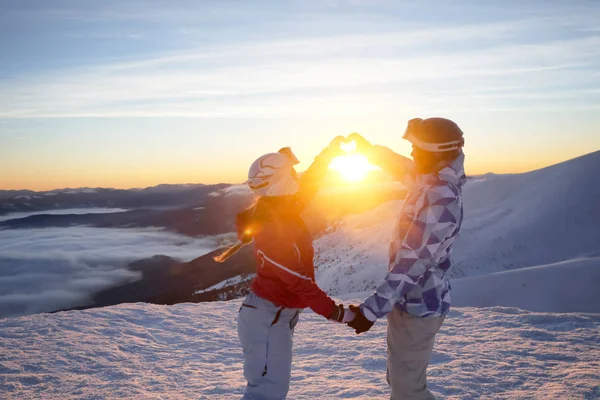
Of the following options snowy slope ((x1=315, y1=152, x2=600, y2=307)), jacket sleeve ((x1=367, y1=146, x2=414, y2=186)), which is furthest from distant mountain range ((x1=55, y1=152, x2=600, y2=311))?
jacket sleeve ((x1=367, y1=146, x2=414, y2=186))

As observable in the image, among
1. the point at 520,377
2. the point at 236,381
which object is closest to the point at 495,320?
the point at 520,377

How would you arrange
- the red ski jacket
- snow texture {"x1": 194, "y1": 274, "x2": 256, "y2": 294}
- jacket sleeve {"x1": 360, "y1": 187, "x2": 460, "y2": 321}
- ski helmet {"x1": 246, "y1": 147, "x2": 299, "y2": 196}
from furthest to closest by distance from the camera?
snow texture {"x1": 194, "y1": 274, "x2": 256, "y2": 294} → ski helmet {"x1": 246, "y1": 147, "x2": 299, "y2": 196} → the red ski jacket → jacket sleeve {"x1": 360, "y1": 187, "x2": 460, "y2": 321}

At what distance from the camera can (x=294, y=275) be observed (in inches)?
120

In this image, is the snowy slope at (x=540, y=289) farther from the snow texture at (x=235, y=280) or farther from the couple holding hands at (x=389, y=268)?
the snow texture at (x=235, y=280)

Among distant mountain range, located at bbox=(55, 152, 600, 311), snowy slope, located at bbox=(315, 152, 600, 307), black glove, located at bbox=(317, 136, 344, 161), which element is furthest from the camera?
snowy slope, located at bbox=(315, 152, 600, 307)

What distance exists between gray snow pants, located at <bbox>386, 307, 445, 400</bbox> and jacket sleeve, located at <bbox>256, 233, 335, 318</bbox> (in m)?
0.49

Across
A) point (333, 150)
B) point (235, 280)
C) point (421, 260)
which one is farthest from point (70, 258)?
point (421, 260)

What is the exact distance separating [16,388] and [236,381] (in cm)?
217

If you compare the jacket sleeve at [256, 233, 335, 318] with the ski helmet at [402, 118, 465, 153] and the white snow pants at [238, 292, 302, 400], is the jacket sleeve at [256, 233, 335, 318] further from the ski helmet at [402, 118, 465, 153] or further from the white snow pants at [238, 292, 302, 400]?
the ski helmet at [402, 118, 465, 153]

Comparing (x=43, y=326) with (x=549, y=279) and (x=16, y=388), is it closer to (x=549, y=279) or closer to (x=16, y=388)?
(x=16, y=388)

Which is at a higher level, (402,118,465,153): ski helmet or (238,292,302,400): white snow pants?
(402,118,465,153): ski helmet

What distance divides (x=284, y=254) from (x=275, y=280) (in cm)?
25

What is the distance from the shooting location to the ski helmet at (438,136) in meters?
2.90

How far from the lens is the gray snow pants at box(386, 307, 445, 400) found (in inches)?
118
